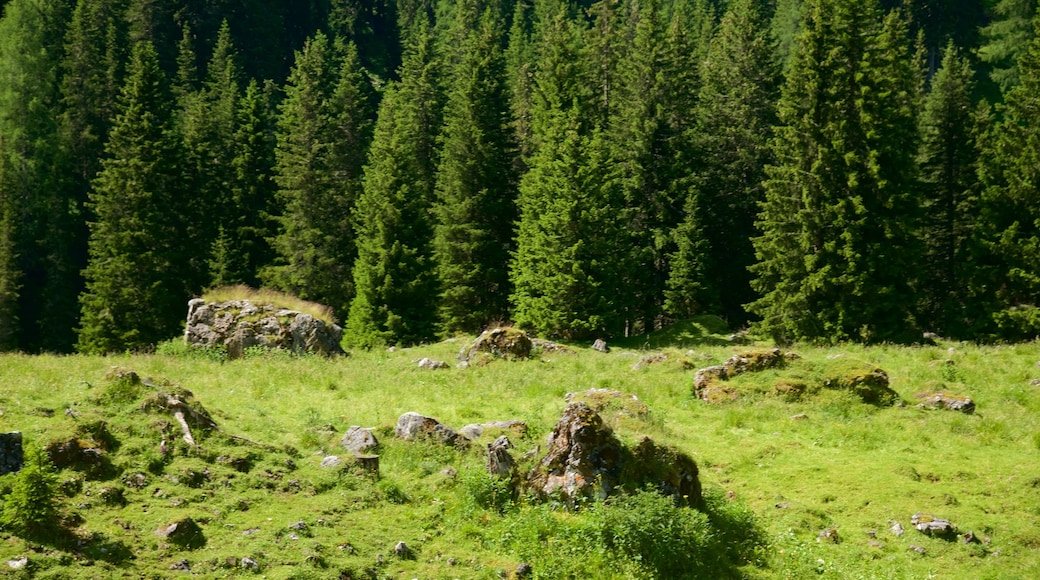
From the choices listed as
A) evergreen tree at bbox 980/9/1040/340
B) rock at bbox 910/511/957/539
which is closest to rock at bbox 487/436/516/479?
rock at bbox 910/511/957/539

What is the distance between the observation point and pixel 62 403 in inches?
498

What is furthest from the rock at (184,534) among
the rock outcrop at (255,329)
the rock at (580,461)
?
the rock outcrop at (255,329)

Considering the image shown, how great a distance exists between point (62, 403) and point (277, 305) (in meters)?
13.2

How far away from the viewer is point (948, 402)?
18.4 m

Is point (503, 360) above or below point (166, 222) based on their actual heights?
below

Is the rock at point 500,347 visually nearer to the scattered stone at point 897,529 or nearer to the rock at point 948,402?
the rock at point 948,402

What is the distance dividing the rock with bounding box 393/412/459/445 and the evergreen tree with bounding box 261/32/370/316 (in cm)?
3407

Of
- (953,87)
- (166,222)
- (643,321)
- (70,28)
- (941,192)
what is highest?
(70,28)

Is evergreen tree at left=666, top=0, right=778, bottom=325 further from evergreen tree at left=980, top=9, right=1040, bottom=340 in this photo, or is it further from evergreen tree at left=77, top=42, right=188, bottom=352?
evergreen tree at left=77, top=42, right=188, bottom=352

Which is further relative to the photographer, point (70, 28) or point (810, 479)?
point (70, 28)

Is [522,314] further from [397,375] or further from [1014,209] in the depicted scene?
[1014,209]

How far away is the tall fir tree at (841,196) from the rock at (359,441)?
22703mm

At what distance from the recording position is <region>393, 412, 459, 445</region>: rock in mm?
13820

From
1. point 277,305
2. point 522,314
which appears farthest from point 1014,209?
point 277,305
